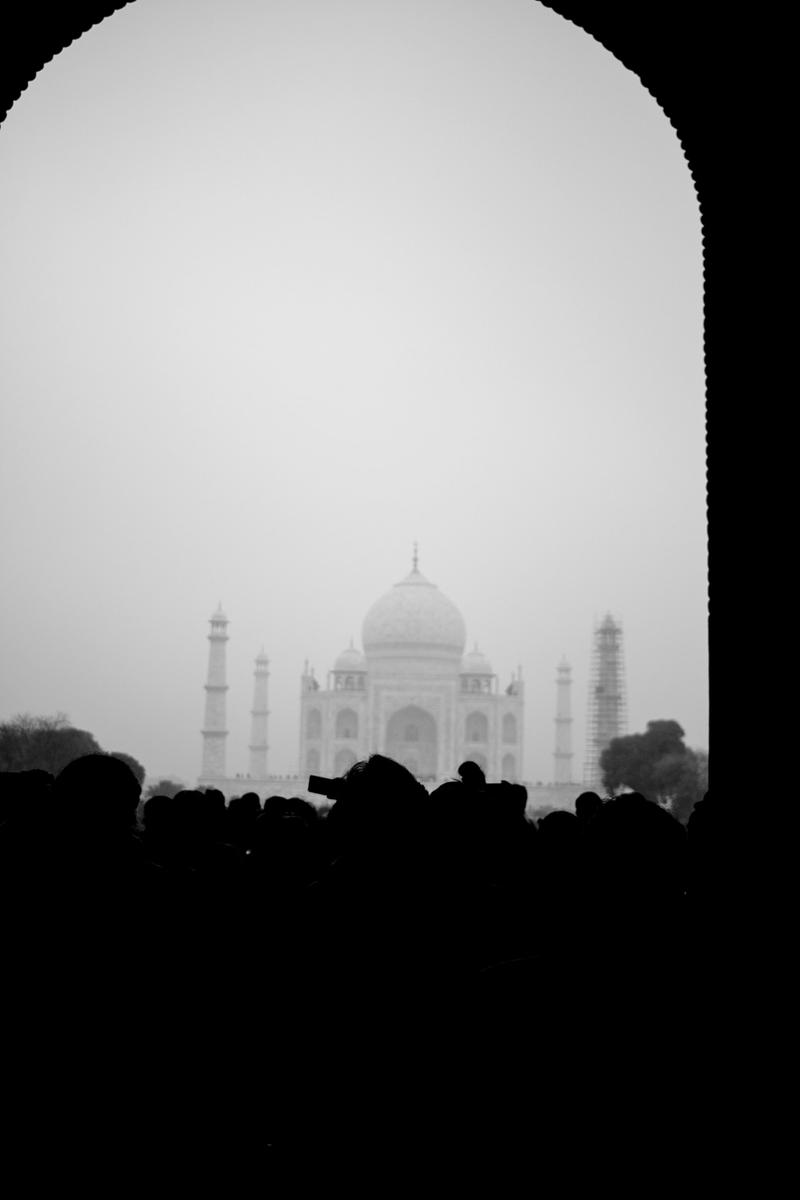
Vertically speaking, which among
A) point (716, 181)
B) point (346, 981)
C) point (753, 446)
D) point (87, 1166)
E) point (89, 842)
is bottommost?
point (87, 1166)

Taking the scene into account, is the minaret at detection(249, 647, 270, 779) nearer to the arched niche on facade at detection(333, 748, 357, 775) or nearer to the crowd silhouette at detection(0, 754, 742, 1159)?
the arched niche on facade at detection(333, 748, 357, 775)

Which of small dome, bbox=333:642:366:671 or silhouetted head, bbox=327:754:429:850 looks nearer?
silhouetted head, bbox=327:754:429:850

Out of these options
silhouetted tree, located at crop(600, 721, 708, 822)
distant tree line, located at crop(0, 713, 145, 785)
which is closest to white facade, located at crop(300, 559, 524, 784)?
silhouetted tree, located at crop(600, 721, 708, 822)

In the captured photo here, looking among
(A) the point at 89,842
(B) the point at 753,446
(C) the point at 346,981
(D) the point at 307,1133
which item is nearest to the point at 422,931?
(C) the point at 346,981

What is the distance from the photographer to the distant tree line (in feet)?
77.0

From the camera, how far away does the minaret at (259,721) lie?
140 feet

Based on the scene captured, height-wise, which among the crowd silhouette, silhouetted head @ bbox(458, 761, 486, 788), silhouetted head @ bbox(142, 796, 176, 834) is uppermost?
silhouetted head @ bbox(458, 761, 486, 788)

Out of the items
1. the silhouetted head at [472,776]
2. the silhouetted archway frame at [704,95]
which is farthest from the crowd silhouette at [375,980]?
the silhouetted head at [472,776]

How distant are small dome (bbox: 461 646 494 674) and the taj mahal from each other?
0.45m

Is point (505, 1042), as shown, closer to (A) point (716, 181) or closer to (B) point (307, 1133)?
(B) point (307, 1133)

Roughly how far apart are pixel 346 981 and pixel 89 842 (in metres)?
0.58

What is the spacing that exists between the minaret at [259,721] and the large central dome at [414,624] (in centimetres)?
376

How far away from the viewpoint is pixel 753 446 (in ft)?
14.0

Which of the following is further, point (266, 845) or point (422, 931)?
point (266, 845)
